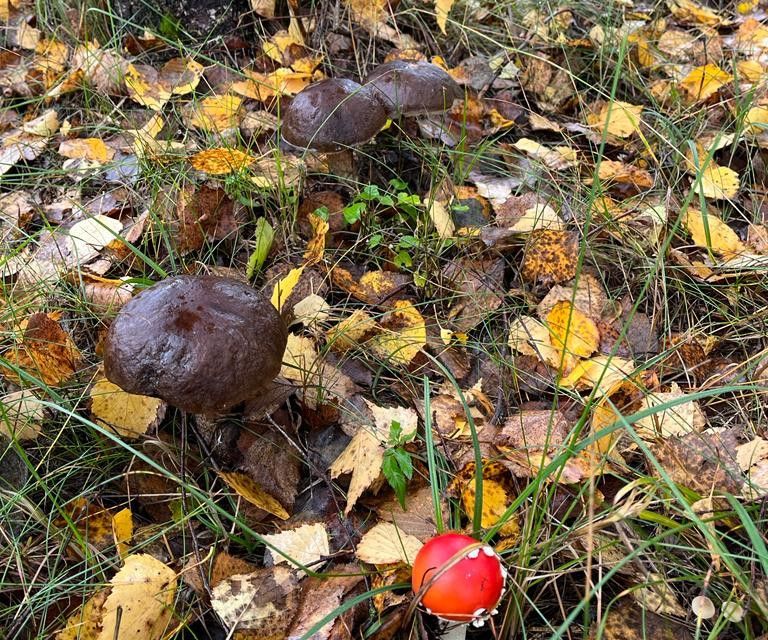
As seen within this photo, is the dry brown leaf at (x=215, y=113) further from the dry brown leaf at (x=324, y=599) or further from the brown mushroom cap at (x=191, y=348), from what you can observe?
the dry brown leaf at (x=324, y=599)

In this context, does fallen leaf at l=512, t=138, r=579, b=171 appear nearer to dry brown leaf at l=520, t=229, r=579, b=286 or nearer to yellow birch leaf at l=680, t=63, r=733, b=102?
dry brown leaf at l=520, t=229, r=579, b=286

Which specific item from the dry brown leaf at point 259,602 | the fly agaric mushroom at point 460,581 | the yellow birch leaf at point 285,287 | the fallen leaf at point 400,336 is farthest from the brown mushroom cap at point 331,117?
the fly agaric mushroom at point 460,581

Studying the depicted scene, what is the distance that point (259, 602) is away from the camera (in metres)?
1.66

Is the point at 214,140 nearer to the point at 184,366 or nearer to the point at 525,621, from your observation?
the point at 184,366

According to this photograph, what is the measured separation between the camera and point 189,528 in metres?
1.82

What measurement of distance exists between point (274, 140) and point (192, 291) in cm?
155

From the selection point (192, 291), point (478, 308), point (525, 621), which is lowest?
point (525, 621)

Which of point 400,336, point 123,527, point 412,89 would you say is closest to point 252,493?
point 123,527

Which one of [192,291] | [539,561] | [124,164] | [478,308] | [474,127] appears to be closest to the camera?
[539,561]

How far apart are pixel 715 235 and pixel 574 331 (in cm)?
80

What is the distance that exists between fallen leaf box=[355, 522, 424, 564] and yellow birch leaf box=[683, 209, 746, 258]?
1694mm

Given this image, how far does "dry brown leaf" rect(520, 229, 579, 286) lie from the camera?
8.26ft

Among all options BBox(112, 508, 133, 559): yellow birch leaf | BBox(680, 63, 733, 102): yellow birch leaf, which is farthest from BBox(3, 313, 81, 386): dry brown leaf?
BBox(680, 63, 733, 102): yellow birch leaf

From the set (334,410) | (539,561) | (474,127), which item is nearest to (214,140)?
(474,127)
